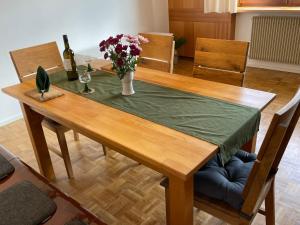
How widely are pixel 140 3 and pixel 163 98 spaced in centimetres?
301

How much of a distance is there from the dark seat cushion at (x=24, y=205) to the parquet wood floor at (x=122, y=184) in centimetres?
63

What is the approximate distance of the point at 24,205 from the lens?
1.20 m

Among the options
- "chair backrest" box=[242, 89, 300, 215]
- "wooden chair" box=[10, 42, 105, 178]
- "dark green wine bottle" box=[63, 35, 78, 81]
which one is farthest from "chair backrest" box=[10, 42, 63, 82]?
"chair backrest" box=[242, 89, 300, 215]

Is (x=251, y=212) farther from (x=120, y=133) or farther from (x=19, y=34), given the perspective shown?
(x=19, y=34)

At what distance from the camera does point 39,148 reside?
2.05 metres

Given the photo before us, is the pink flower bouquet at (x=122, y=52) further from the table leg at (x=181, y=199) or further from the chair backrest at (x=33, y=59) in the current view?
the chair backrest at (x=33, y=59)

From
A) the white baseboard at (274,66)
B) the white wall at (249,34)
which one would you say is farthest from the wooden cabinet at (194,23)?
the white baseboard at (274,66)

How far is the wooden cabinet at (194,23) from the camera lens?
4062mm

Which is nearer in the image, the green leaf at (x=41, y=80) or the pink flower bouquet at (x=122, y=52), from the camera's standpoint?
the pink flower bouquet at (x=122, y=52)

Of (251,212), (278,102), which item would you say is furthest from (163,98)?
(278,102)

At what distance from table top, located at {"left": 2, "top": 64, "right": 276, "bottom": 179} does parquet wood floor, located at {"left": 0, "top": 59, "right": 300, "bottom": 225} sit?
73 cm

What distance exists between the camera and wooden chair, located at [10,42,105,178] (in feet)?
6.50

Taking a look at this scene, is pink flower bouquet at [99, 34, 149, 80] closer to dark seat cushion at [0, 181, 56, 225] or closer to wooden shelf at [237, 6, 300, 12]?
dark seat cushion at [0, 181, 56, 225]

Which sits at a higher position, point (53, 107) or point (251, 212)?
point (53, 107)
